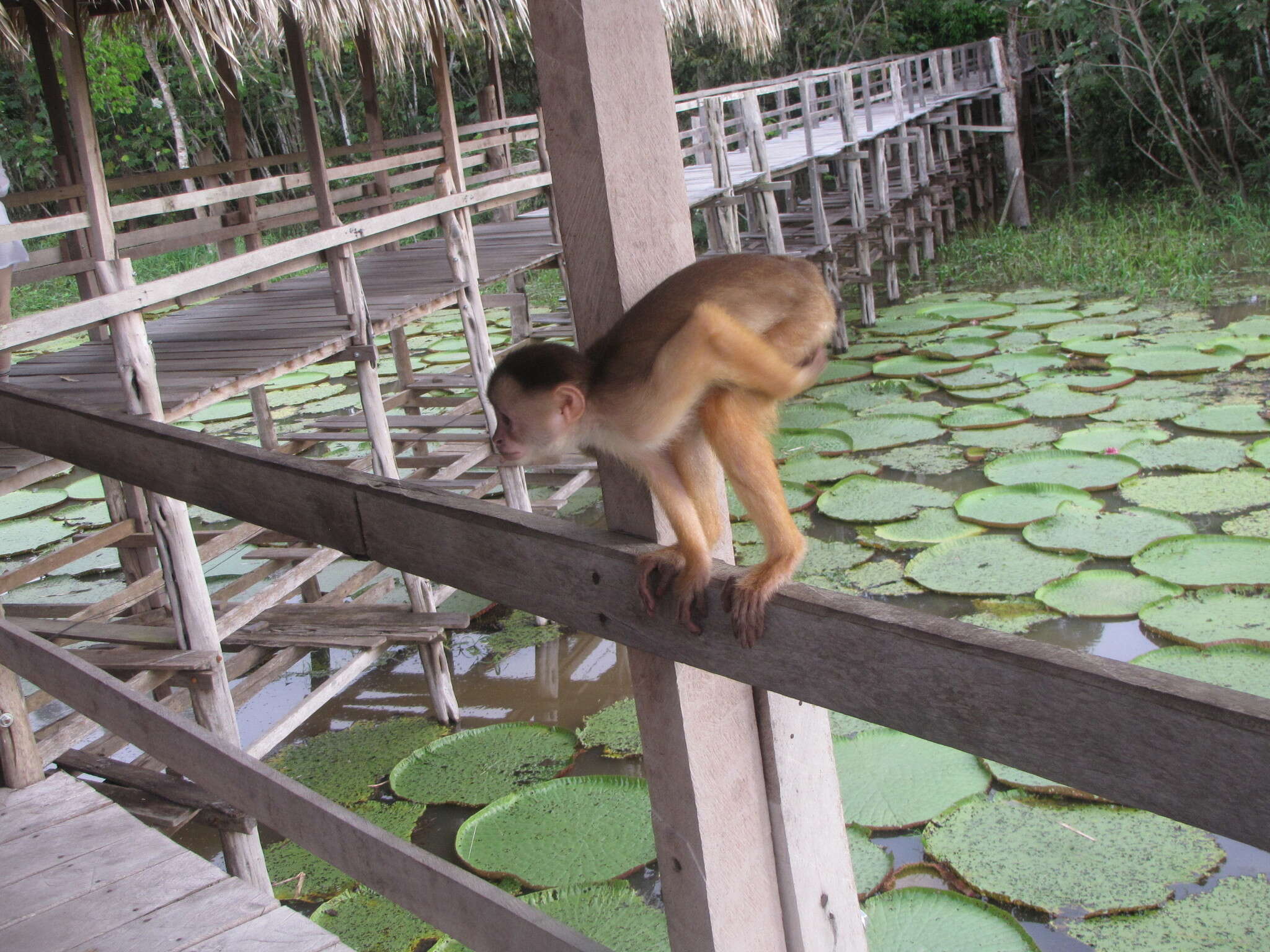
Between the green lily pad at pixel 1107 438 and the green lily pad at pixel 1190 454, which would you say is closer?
the green lily pad at pixel 1190 454

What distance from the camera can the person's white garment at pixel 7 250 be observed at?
13.2 feet

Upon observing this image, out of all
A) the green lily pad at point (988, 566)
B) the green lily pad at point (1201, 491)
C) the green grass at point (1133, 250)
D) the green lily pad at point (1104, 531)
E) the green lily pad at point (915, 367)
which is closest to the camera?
the green lily pad at point (988, 566)

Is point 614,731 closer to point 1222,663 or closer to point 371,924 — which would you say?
point 371,924

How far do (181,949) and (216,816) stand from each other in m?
1.28

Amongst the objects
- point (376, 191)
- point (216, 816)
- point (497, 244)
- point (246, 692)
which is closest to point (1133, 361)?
point (497, 244)

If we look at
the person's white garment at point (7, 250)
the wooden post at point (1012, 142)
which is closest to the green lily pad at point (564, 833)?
the person's white garment at point (7, 250)

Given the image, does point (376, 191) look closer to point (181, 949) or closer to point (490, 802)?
point (490, 802)

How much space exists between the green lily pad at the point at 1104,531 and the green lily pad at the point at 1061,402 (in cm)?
150

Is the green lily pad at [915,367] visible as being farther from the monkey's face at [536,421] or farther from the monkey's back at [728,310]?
the monkey's face at [536,421]

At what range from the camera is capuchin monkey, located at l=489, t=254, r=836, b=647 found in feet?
4.45

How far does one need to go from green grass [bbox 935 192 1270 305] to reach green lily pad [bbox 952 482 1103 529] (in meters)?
4.25

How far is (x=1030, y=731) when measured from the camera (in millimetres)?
900

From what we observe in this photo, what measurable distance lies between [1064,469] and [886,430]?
125 centimetres

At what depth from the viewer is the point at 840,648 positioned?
1049 millimetres
